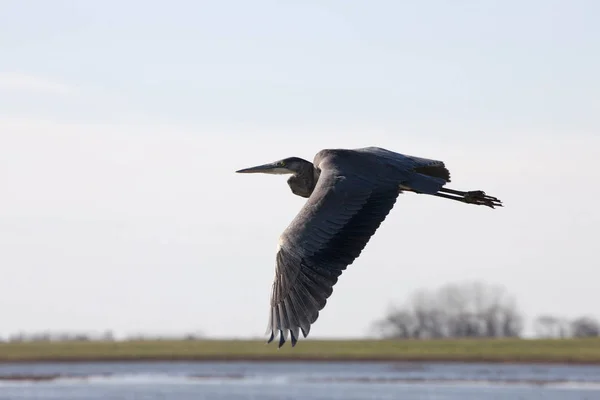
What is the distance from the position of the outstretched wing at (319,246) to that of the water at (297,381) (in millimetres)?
24597

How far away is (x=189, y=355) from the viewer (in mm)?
61250

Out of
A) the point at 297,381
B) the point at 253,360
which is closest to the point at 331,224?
the point at 297,381

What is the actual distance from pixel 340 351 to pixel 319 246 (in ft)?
175

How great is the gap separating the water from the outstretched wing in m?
24.6

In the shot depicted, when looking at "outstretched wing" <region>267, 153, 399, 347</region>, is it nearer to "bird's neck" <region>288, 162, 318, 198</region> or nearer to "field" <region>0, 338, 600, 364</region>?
"bird's neck" <region>288, 162, 318, 198</region>

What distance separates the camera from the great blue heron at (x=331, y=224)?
1076cm

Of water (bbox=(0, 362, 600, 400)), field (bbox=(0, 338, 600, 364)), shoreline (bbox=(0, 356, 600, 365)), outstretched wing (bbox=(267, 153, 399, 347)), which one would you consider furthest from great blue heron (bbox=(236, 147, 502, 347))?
shoreline (bbox=(0, 356, 600, 365))

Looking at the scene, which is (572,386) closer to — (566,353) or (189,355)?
(566,353)

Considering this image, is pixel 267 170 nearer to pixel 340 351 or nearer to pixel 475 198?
pixel 475 198

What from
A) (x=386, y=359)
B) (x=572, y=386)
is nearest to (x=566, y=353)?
(x=386, y=359)

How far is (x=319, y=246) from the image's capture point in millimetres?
10930

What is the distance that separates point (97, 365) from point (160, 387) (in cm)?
2175

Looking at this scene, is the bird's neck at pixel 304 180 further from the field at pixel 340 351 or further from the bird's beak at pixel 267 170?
the field at pixel 340 351

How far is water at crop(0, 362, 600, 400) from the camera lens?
3719 cm
